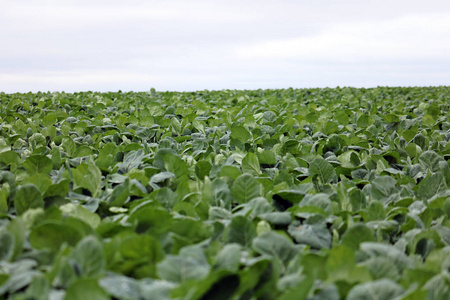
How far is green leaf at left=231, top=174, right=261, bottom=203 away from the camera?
6.63ft

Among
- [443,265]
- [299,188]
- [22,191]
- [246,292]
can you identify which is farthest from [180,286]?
[299,188]

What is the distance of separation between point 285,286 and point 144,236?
0.46m

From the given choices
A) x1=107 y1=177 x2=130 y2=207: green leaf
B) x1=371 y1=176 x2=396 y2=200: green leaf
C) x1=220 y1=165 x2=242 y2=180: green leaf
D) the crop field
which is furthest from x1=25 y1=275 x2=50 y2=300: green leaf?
x1=371 y1=176 x2=396 y2=200: green leaf

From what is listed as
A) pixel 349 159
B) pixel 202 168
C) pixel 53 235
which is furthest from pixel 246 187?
pixel 349 159

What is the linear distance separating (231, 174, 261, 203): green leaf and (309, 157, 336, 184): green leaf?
0.63 meters

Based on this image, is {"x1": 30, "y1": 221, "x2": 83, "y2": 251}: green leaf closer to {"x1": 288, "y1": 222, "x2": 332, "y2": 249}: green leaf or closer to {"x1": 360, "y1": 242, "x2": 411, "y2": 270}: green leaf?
{"x1": 288, "y1": 222, "x2": 332, "y2": 249}: green leaf

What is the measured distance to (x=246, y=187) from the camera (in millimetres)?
2023

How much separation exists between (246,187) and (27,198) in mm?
997

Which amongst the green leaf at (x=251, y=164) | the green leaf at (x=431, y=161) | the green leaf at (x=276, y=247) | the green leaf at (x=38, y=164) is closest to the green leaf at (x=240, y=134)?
the green leaf at (x=251, y=164)

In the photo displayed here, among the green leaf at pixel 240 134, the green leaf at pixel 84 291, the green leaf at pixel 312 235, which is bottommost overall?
the green leaf at pixel 312 235

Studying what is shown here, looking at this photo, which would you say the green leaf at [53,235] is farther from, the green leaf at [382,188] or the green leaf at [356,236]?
the green leaf at [382,188]

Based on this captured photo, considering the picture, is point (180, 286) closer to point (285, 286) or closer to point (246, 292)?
point (246, 292)

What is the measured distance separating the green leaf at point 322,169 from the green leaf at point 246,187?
627 millimetres

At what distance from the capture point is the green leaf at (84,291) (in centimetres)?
102
